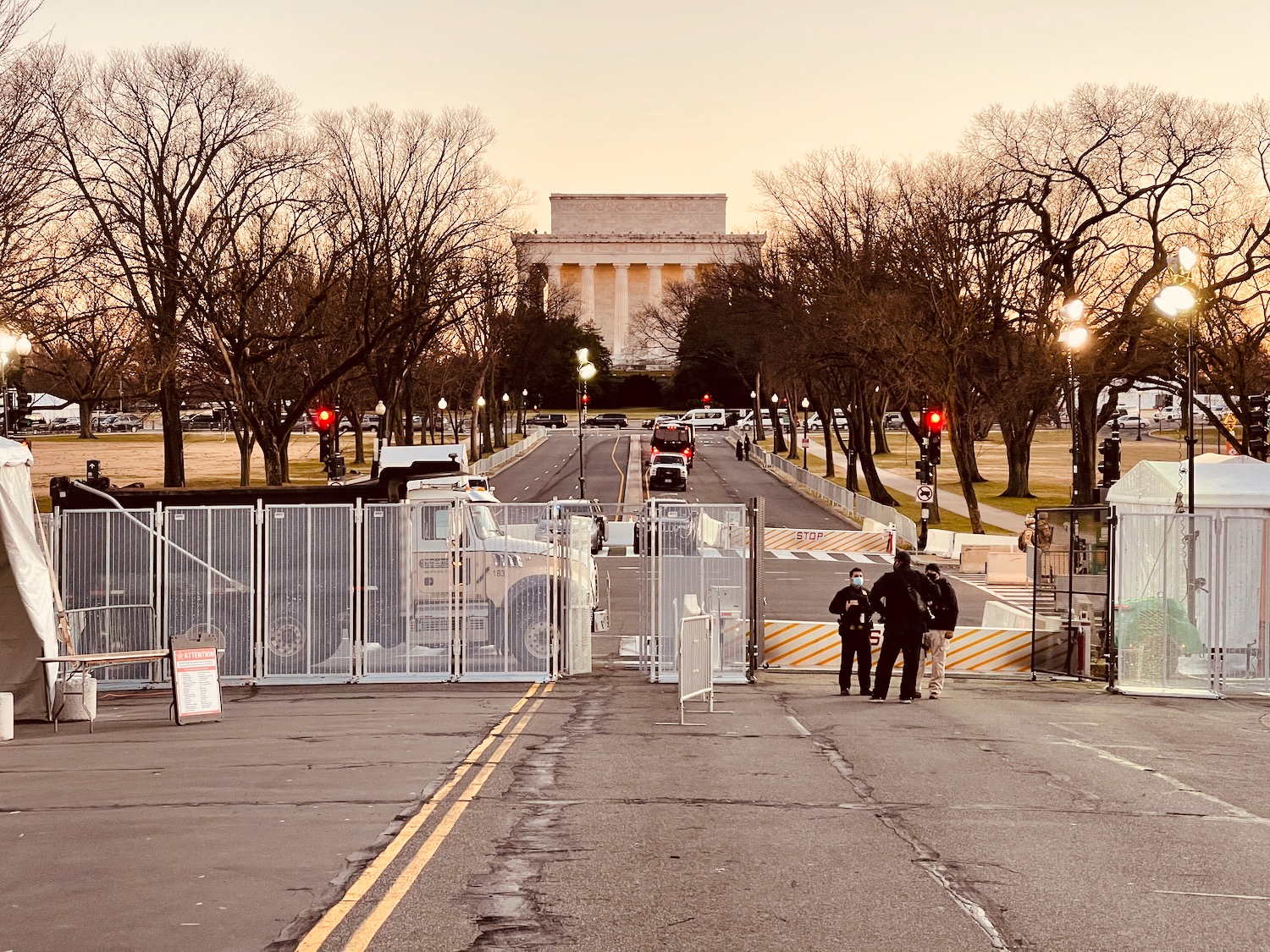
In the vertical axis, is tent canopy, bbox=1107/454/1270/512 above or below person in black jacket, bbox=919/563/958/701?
above

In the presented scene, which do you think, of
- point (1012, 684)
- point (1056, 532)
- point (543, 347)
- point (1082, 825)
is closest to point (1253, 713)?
point (1012, 684)

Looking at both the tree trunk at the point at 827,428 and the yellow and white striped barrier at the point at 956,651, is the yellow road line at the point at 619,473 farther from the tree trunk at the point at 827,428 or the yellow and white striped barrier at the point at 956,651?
the yellow and white striped barrier at the point at 956,651

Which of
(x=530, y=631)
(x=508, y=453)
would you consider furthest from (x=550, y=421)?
(x=530, y=631)

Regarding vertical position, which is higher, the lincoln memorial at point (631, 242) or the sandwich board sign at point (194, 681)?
the lincoln memorial at point (631, 242)

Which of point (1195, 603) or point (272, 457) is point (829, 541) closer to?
point (272, 457)

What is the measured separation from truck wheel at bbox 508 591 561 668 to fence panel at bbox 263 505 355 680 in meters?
2.33

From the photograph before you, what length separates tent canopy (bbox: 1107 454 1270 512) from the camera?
23375 millimetres

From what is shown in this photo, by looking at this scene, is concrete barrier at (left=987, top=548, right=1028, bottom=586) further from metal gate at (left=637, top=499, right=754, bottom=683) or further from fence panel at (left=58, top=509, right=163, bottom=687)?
fence panel at (left=58, top=509, right=163, bottom=687)

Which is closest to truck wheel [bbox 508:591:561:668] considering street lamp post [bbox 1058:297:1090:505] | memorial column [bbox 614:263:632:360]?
street lamp post [bbox 1058:297:1090:505]

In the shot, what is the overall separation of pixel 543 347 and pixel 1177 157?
6101 cm

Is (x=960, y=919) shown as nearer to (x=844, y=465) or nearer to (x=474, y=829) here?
(x=474, y=829)

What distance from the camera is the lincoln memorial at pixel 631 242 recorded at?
162 meters

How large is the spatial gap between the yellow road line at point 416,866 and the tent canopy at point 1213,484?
1438 centimetres

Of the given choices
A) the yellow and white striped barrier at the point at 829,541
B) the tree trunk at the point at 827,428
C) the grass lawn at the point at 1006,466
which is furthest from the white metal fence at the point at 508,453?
the yellow and white striped barrier at the point at 829,541
